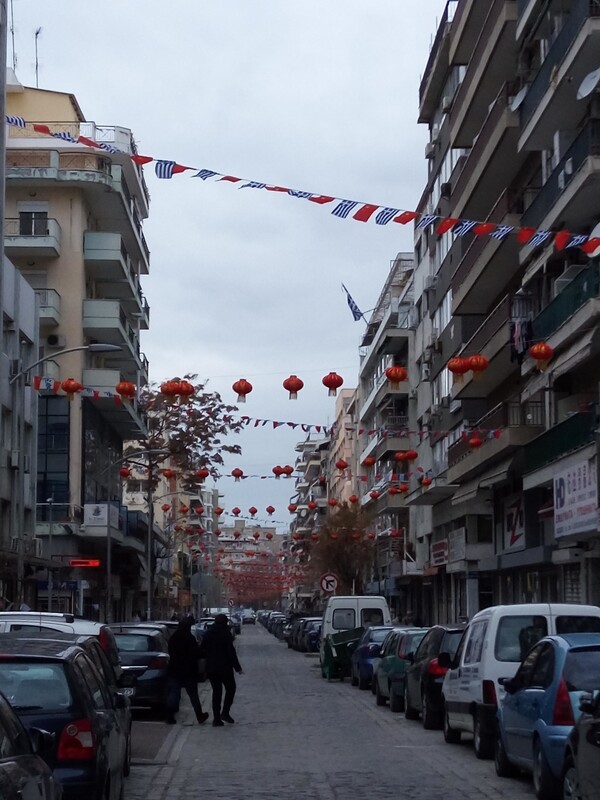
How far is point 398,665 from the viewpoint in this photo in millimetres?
25297

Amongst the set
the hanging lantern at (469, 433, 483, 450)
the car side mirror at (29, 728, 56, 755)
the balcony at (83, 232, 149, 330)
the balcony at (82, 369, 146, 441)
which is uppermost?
the balcony at (83, 232, 149, 330)

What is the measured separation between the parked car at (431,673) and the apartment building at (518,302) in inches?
241

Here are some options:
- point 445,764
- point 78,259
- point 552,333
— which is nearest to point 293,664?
point 78,259

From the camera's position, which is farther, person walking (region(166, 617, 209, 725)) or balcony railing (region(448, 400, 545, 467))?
balcony railing (region(448, 400, 545, 467))

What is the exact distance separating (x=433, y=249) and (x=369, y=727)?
132 feet

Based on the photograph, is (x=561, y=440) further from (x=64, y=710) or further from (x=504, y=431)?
(x=64, y=710)

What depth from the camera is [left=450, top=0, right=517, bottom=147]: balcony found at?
36438 mm

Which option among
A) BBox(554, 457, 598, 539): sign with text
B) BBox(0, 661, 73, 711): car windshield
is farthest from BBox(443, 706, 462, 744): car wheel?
BBox(554, 457, 598, 539): sign with text

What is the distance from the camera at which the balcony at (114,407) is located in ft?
185

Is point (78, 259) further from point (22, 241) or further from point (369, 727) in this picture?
point (369, 727)

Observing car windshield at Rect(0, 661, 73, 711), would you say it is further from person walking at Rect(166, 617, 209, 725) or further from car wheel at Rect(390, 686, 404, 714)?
car wheel at Rect(390, 686, 404, 714)

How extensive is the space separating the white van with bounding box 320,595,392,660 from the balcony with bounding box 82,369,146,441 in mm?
12367

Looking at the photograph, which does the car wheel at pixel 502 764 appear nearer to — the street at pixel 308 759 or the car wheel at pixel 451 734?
the street at pixel 308 759

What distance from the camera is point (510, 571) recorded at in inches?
1763
